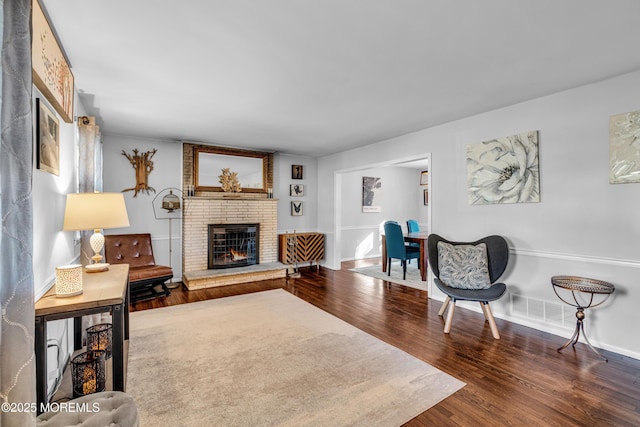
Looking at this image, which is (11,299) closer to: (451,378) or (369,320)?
(451,378)

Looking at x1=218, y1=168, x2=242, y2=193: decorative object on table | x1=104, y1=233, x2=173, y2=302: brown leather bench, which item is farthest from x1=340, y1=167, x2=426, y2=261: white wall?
x1=104, y1=233, x2=173, y2=302: brown leather bench

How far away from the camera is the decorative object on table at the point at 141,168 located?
16.3 ft

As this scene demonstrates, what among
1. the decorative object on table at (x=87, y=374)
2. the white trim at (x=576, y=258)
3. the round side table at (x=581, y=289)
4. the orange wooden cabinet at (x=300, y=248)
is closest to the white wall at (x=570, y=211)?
the white trim at (x=576, y=258)

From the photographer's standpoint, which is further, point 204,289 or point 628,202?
point 204,289

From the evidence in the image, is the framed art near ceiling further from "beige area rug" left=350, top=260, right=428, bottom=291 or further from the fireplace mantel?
"beige area rug" left=350, top=260, right=428, bottom=291

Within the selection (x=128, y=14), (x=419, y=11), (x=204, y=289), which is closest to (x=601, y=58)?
(x=419, y=11)

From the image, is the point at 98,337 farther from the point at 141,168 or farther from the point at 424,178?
the point at 424,178

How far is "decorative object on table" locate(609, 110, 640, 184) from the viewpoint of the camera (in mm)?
2580

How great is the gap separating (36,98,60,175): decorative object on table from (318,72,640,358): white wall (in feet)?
13.6

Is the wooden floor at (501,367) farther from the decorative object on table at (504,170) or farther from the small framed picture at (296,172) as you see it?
the small framed picture at (296,172)

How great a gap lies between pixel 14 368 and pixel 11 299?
0.92 feet

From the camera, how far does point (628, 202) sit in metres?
2.64

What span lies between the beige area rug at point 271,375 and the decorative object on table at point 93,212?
119 cm

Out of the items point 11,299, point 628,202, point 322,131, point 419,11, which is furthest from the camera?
point 322,131
